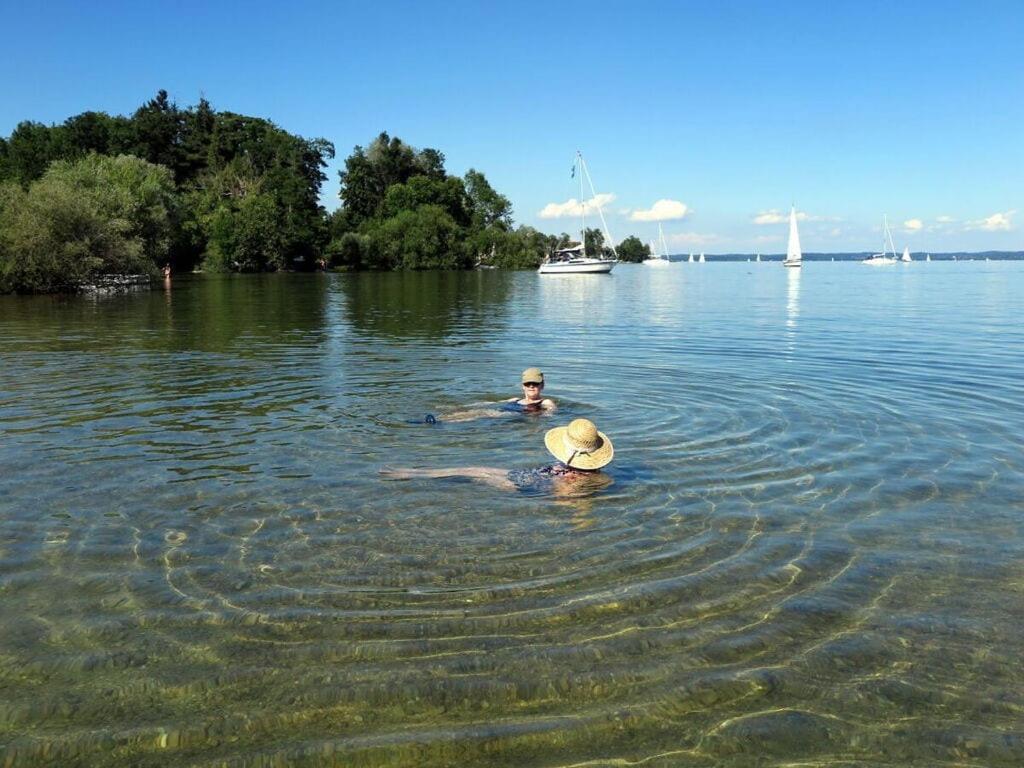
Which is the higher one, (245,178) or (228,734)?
(245,178)

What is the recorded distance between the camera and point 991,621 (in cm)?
669

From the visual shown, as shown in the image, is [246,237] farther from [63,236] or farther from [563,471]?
[563,471]

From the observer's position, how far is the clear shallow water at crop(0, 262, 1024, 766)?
17.1 ft

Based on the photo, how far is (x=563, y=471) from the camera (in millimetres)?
10570

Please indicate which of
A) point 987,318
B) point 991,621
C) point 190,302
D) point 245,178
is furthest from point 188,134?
point 991,621

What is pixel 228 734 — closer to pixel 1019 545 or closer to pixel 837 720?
pixel 837 720

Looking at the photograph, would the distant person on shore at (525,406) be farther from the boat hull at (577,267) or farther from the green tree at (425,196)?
the green tree at (425,196)

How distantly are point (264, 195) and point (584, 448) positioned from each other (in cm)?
11570

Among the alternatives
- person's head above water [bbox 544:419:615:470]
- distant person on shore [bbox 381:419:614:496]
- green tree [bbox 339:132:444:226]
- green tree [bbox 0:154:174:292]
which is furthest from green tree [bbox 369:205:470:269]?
person's head above water [bbox 544:419:615:470]

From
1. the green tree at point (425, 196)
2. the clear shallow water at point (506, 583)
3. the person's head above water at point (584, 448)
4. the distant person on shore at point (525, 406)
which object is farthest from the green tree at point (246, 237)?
the person's head above water at point (584, 448)

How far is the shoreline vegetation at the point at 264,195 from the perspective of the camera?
84375 millimetres

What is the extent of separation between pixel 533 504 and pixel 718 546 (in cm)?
233

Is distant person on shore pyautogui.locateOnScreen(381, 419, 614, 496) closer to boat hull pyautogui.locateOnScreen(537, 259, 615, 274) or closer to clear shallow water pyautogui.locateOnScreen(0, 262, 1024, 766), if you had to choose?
clear shallow water pyautogui.locateOnScreen(0, 262, 1024, 766)

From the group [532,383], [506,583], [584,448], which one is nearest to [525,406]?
[532,383]
